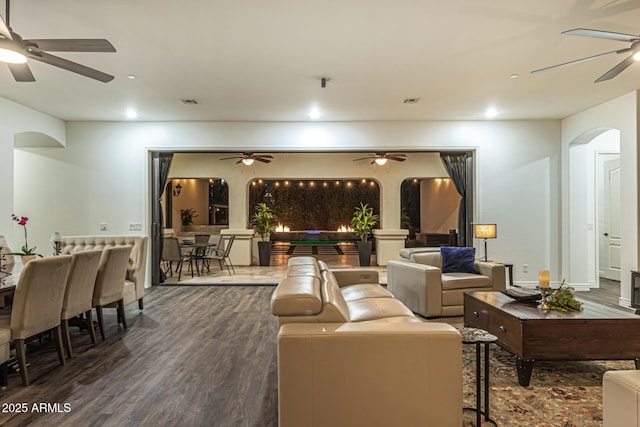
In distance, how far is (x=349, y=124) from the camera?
6730 mm

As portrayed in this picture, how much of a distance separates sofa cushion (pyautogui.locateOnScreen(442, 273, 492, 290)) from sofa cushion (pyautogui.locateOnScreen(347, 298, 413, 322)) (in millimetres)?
1609

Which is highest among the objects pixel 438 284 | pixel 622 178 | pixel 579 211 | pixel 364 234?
pixel 622 178

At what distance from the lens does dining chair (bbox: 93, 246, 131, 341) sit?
3838 mm

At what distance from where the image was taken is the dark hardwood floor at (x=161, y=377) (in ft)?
7.72

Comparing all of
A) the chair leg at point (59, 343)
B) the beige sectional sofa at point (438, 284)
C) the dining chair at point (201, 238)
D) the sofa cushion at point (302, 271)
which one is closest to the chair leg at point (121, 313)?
the chair leg at point (59, 343)

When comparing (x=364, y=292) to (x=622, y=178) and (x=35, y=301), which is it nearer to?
(x=35, y=301)

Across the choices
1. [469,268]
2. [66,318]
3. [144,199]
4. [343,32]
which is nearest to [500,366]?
[469,268]

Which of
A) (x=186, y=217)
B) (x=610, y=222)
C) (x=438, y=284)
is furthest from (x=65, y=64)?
(x=186, y=217)

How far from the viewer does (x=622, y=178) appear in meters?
5.49

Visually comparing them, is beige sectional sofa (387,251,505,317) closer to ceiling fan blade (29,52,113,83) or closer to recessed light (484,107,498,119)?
recessed light (484,107,498,119)

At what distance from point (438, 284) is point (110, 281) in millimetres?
3604

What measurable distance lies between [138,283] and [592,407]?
186 inches

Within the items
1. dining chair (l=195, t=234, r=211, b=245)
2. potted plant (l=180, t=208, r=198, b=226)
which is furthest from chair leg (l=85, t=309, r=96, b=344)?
potted plant (l=180, t=208, r=198, b=226)

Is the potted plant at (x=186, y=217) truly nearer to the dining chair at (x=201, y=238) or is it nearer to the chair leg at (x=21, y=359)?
the dining chair at (x=201, y=238)
